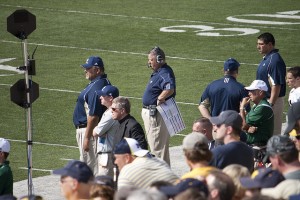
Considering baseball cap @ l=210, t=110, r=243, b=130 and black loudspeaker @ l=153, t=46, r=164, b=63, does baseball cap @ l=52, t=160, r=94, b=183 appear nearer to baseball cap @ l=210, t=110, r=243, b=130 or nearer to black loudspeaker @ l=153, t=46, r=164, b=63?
baseball cap @ l=210, t=110, r=243, b=130

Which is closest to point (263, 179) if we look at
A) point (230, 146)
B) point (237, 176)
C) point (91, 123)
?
point (237, 176)

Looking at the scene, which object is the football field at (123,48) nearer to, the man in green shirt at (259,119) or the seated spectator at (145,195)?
the man in green shirt at (259,119)

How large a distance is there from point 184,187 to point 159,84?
712 centimetres

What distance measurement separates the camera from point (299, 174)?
902 cm

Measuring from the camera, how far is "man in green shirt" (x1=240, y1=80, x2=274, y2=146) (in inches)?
528

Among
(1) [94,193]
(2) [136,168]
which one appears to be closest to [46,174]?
(2) [136,168]

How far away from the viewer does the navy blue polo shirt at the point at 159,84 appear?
1535 centimetres

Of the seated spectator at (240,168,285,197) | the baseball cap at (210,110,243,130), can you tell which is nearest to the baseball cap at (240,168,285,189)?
the seated spectator at (240,168,285,197)

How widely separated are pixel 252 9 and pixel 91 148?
15475 millimetres

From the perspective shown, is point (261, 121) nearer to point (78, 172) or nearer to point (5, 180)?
point (5, 180)

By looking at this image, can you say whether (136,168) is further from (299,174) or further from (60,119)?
(60,119)

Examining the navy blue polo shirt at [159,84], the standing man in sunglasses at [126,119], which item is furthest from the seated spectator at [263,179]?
the navy blue polo shirt at [159,84]

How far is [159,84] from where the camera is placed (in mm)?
15398

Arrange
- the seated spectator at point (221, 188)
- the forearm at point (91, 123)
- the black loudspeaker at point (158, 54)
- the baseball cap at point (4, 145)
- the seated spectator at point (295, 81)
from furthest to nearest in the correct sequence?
the black loudspeaker at point (158, 54), the forearm at point (91, 123), the seated spectator at point (295, 81), the baseball cap at point (4, 145), the seated spectator at point (221, 188)
